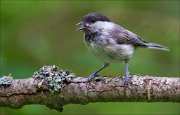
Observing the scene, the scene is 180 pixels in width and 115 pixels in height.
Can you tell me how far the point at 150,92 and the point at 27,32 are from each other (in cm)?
236

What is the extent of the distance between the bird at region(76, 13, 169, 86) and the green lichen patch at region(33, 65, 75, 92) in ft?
1.27

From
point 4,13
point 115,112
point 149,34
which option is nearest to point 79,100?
point 115,112

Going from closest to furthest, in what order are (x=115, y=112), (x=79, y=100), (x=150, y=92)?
(x=150, y=92) < (x=79, y=100) < (x=115, y=112)

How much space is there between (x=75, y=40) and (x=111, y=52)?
1.72m

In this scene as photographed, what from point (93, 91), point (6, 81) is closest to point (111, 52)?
point (93, 91)

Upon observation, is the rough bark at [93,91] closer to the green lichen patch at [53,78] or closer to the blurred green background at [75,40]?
the green lichen patch at [53,78]

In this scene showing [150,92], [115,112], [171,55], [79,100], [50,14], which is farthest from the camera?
[50,14]

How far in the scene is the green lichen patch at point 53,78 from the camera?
3541 millimetres

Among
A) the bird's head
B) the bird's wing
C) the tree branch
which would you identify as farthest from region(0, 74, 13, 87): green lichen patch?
the bird's wing

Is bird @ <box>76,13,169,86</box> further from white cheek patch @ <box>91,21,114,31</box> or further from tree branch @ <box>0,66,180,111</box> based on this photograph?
tree branch @ <box>0,66,180,111</box>

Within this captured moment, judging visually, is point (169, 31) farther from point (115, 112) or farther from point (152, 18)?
point (115, 112)

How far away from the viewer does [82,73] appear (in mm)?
4742

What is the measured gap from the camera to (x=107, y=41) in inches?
159

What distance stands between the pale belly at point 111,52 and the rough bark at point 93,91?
17.8 inches
